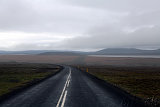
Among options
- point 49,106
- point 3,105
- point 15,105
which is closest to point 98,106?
point 49,106

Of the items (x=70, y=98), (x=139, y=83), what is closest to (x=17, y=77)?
(x=139, y=83)

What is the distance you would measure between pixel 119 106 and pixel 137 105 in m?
1.34

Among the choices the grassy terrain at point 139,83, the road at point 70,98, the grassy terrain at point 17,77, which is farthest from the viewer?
the grassy terrain at point 17,77

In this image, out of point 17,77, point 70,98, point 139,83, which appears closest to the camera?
point 70,98

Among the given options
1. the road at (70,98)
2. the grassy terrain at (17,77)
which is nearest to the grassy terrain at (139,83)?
the road at (70,98)

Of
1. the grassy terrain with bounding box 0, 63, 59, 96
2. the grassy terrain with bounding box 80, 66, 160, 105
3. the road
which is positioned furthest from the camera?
the grassy terrain with bounding box 0, 63, 59, 96

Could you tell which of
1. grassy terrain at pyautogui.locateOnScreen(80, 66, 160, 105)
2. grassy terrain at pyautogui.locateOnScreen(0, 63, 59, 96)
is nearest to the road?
grassy terrain at pyautogui.locateOnScreen(80, 66, 160, 105)

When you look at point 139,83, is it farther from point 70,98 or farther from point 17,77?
point 17,77

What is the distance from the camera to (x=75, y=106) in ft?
32.3

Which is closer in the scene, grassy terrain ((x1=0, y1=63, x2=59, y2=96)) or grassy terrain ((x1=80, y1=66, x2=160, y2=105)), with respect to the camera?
grassy terrain ((x1=80, y1=66, x2=160, y2=105))

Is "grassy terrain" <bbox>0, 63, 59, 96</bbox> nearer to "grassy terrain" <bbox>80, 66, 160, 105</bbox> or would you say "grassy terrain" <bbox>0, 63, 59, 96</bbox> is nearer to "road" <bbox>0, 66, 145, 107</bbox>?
"road" <bbox>0, 66, 145, 107</bbox>

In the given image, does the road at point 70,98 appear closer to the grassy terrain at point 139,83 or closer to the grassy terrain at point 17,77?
the grassy terrain at point 139,83

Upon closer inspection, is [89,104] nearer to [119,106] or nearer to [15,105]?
[119,106]

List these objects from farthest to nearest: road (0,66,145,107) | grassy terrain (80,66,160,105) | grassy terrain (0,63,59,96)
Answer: grassy terrain (0,63,59,96)
grassy terrain (80,66,160,105)
road (0,66,145,107)
